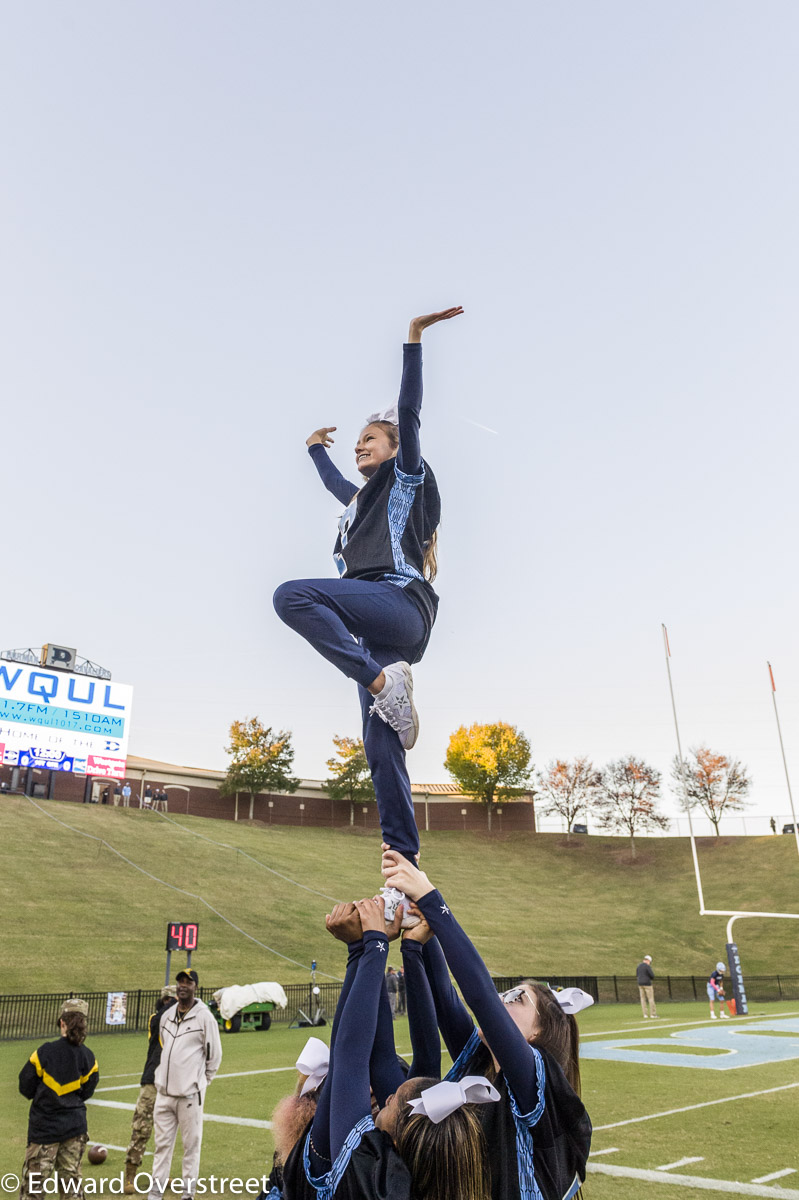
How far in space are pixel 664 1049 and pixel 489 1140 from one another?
52.4 feet

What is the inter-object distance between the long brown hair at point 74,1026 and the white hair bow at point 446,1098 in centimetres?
541

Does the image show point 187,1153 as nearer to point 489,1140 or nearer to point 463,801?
point 489,1140

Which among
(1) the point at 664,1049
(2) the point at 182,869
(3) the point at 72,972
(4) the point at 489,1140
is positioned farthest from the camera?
(2) the point at 182,869

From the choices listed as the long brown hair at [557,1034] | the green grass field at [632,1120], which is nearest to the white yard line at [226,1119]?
the green grass field at [632,1120]

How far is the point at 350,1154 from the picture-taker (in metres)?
2.37

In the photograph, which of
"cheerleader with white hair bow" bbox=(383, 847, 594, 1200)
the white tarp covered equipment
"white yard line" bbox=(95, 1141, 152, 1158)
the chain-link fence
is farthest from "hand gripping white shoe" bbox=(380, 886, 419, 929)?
the white tarp covered equipment

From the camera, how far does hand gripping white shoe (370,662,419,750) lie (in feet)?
10.6

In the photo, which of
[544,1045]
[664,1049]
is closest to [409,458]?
[544,1045]

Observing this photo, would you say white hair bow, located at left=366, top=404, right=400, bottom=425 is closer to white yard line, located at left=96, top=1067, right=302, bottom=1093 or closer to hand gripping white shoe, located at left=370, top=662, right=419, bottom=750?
hand gripping white shoe, located at left=370, top=662, right=419, bottom=750

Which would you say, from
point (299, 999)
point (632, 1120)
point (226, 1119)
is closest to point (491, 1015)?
point (632, 1120)

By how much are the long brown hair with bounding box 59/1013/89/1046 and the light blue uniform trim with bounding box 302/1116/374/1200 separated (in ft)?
16.9

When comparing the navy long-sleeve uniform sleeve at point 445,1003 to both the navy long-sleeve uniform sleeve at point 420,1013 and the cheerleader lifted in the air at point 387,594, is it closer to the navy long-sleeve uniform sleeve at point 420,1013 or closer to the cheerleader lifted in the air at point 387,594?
the navy long-sleeve uniform sleeve at point 420,1013

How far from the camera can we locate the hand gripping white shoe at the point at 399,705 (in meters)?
3.23

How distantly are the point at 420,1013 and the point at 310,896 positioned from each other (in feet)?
118
